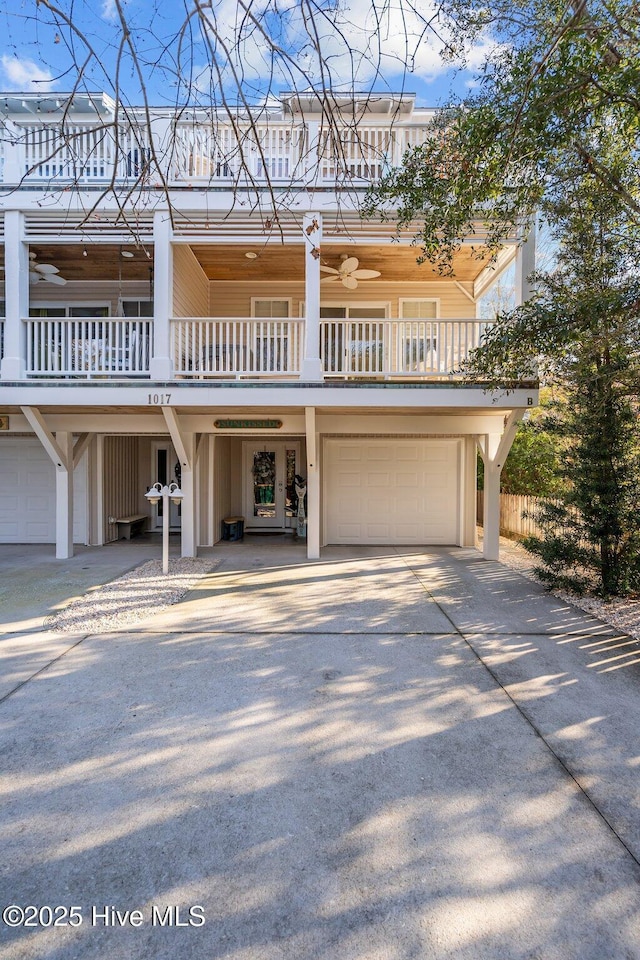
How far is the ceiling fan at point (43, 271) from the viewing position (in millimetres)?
8000

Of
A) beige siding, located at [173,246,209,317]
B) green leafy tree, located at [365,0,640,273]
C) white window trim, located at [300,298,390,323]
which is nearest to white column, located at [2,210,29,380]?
beige siding, located at [173,246,209,317]

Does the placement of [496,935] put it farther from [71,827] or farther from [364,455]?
[364,455]

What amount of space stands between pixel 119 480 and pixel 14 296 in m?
4.32

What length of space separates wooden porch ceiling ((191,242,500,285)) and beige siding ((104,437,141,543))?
162 inches

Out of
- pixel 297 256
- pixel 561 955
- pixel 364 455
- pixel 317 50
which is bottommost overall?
pixel 561 955

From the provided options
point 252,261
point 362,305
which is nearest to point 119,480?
point 252,261

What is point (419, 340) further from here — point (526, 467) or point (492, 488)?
point (526, 467)

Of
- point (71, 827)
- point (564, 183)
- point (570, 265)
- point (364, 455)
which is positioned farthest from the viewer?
point (364, 455)

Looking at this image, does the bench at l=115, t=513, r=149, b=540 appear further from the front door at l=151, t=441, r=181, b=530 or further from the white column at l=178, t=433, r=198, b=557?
the white column at l=178, t=433, r=198, b=557

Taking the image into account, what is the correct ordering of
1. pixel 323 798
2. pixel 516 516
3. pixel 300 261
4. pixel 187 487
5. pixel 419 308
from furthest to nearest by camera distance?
pixel 516 516 < pixel 419 308 < pixel 300 261 < pixel 187 487 < pixel 323 798

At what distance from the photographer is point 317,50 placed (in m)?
2.54

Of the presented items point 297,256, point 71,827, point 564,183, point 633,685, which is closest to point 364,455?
point 297,256

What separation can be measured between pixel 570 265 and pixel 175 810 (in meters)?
6.63

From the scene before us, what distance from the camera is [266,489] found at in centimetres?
1145
